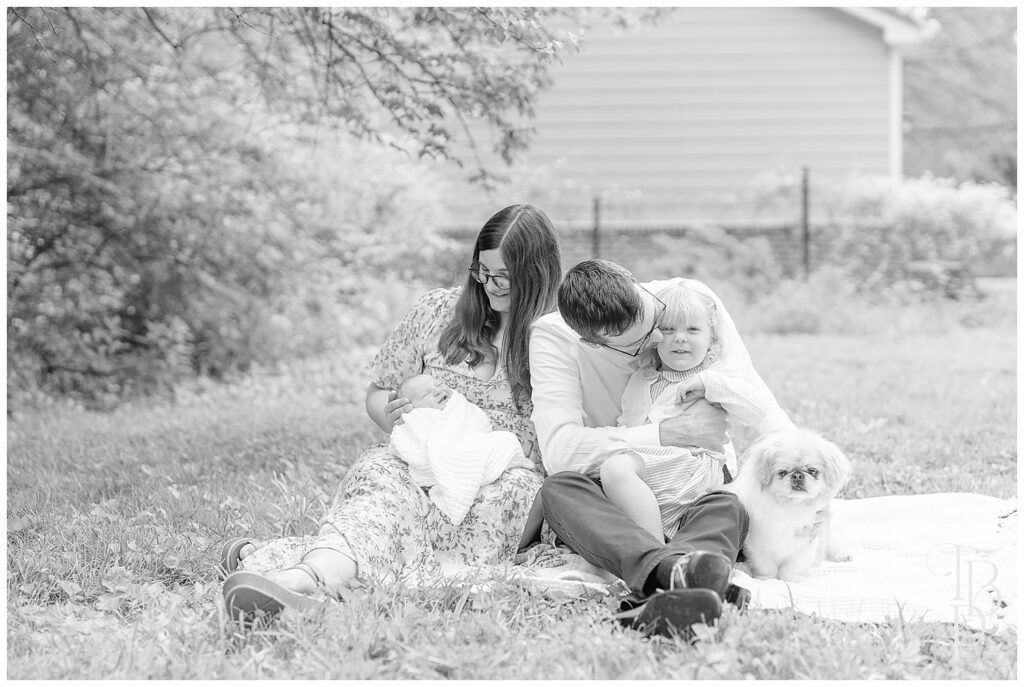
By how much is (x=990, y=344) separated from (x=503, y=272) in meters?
6.88

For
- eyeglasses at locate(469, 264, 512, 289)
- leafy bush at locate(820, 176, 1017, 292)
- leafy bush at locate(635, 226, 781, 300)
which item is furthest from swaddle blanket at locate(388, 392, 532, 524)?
leafy bush at locate(820, 176, 1017, 292)

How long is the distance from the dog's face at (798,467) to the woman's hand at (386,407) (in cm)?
119

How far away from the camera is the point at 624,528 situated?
3072mm

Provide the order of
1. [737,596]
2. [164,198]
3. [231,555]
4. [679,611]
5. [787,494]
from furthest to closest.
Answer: [164,198] → [231,555] → [787,494] → [737,596] → [679,611]

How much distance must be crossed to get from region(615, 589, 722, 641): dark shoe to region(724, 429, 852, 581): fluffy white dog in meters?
0.62

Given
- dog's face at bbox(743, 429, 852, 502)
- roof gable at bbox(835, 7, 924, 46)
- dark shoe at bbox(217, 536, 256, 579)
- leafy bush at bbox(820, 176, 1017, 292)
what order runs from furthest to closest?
roof gable at bbox(835, 7, 924, 46) → leafy bush at bbox(820, 176, 1017, 292) → dark shoe at bbox(217, 536, 256, 579) → dog's face at bbox(743, 429, 852, 502)

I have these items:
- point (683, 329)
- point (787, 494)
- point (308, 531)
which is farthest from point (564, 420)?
point (308, 531)

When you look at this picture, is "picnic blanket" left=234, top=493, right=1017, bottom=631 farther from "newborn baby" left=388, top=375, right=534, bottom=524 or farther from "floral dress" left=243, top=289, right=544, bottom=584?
"newborn baby" left=388, top=375, right=534, bottom=524

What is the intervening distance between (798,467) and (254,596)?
1.55 metres

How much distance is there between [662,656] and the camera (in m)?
2.66

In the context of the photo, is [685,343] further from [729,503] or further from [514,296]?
[514,296]

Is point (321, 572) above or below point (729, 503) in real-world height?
below

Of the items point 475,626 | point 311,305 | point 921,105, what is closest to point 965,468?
point 475,626

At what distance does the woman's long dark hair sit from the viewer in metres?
3.67
